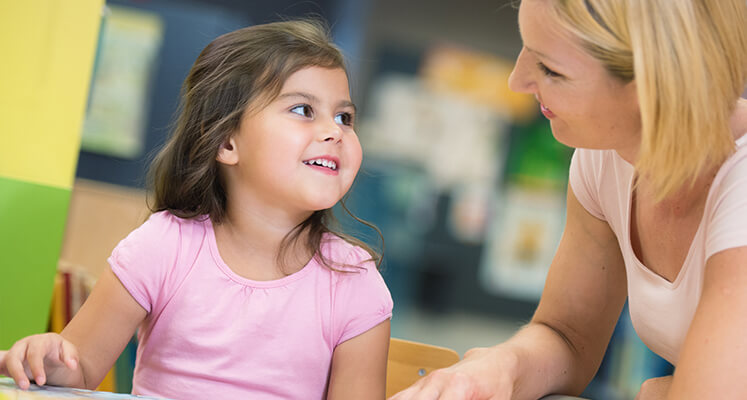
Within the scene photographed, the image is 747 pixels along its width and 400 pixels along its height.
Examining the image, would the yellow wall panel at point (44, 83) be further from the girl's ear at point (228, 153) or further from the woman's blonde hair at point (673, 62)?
the woman's blonde hair at point (673, 62)

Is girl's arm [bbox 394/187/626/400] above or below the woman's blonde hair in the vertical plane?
below

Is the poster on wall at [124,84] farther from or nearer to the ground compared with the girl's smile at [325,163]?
nearer to the ground

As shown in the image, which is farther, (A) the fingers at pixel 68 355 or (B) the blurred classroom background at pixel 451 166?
(B) the blurred classroom background at pixel 451 166

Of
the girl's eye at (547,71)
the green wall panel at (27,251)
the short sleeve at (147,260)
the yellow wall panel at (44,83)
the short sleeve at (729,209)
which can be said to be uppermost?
the girl's eye at (547,71)

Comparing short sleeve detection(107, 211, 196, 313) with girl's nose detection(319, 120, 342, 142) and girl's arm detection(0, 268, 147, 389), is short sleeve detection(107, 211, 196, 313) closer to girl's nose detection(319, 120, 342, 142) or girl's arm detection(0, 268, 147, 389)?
girl's arm detection(0, 268, 147, 389)

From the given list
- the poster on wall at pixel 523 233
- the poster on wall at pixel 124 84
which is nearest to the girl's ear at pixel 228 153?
the poster on wall at pixel 124 84

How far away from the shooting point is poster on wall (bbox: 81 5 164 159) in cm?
348

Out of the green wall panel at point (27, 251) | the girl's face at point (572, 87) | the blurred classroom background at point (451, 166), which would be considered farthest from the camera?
the blurred classroom background at point (451, 166)

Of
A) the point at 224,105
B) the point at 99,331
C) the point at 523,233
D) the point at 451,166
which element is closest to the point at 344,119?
the point at 224,105

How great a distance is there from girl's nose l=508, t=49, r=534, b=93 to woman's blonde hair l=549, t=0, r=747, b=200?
0.11 metres

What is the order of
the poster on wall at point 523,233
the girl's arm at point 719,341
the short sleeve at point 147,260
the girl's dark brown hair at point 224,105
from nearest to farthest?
the girl's arm at point 719,341
the short sleeve at point 147,260
the girl's dark brown hair at point 224,105
the poster on wall at point 523,233

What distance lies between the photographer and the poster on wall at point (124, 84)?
3479mm

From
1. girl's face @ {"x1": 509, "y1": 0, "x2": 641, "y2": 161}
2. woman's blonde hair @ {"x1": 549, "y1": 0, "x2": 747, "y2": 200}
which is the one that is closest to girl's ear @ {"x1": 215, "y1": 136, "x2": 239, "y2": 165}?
girl's face @ {"x1": 509, "y1": 0, "x2": 641, "y2": 161}

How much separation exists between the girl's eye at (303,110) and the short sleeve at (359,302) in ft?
0.92
